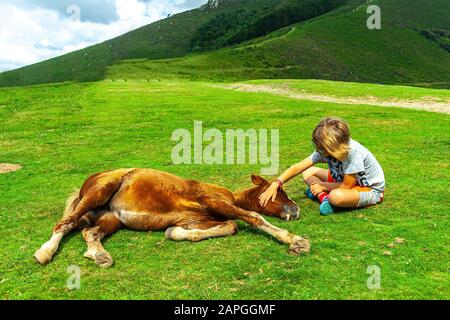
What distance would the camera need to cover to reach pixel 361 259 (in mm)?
6461

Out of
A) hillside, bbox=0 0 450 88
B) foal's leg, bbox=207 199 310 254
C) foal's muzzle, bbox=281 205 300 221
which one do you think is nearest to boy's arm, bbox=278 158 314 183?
foal's muzzle, bbox=281 205 300 221

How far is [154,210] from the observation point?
7832 millimetres

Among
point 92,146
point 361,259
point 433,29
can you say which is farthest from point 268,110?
point 433,29

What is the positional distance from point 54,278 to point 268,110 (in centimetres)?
2317

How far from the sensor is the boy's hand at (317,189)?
905 cm

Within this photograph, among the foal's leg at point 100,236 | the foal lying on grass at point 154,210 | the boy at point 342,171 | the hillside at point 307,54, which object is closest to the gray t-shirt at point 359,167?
the boy at point 342,171

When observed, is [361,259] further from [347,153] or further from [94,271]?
[94,271]

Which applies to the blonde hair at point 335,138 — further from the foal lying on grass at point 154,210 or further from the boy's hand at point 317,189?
the foal lying on grass at point 154,210

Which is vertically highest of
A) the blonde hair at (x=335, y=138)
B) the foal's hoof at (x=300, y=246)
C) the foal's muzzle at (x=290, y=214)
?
the blonde hair at (x=335, y=138)

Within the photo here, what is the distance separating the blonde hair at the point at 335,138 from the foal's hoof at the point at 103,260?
4.14 m

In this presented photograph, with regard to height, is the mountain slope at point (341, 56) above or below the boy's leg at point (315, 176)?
above

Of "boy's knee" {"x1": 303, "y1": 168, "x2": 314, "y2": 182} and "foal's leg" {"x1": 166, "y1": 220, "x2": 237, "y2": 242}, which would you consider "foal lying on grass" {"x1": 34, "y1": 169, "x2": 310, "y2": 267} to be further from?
"boy's knee" {"x1": 303, "y1": 168, "x2": 314, "y2": 182}

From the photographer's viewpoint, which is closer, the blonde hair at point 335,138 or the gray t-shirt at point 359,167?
the blonde hair at point 335,138

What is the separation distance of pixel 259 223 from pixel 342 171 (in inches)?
91.7
